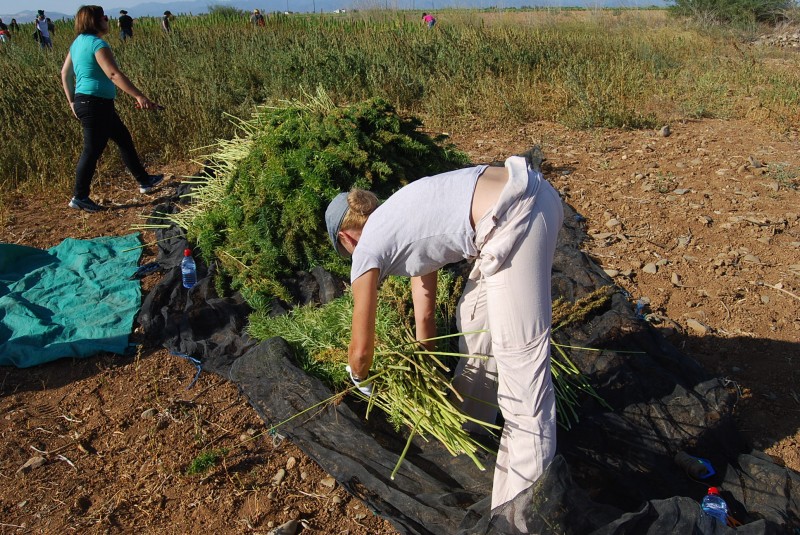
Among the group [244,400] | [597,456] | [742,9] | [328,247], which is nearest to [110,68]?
[328,247]

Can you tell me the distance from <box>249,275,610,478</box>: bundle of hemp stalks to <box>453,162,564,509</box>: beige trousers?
0.72ft

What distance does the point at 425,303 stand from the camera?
8.05ft

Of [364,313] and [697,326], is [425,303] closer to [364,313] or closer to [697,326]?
[364,313]

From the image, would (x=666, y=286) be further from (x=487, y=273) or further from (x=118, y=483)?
(x=118, y=483)

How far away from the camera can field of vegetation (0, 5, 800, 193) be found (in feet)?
20.4

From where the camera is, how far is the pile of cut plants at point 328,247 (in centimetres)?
255

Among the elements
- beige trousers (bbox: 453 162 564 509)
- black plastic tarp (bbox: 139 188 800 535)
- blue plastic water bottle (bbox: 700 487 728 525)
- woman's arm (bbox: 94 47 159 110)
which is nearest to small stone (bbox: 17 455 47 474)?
black plastic tarp (bbox: 139 188 800 535)

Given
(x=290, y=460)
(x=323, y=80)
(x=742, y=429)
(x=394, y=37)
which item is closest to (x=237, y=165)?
(x=290, y=460)

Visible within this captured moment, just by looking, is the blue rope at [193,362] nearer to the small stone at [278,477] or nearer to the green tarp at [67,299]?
the green tarp at [67,299]

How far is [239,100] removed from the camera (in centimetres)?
780

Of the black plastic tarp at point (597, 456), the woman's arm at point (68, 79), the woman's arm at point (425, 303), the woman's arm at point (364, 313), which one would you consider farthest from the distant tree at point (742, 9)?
the woman's arm at point (364, 313)

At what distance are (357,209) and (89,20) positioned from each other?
3828mm

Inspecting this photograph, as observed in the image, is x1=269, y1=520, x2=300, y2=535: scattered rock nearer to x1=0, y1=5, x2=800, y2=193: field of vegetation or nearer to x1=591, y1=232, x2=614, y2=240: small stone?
x1=591, y1=232, x2=614, y2=240: small stone

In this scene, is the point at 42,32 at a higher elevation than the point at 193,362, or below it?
higher
